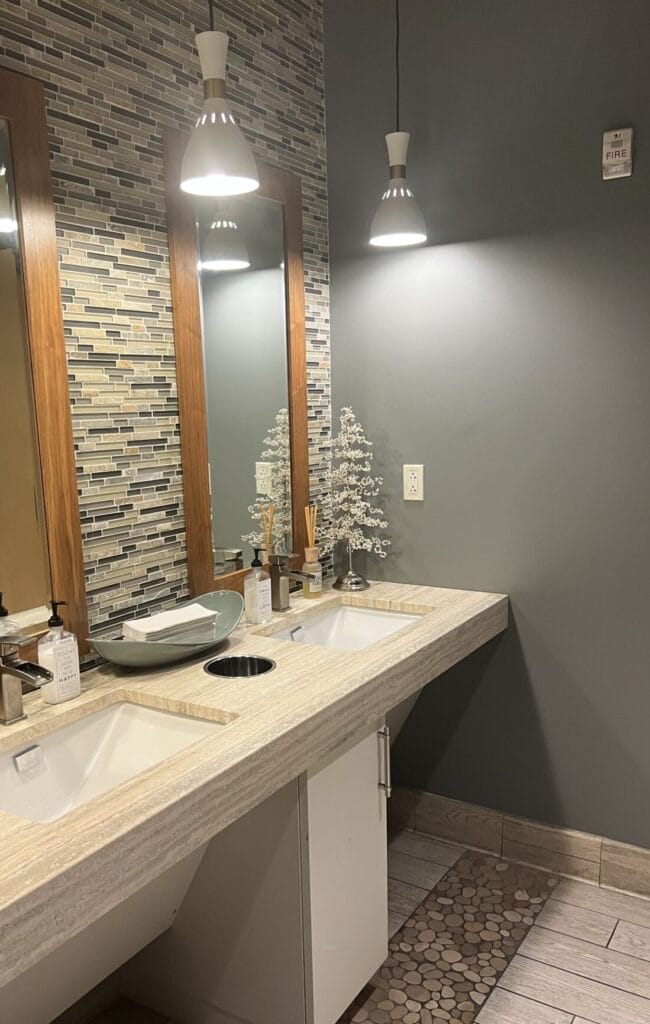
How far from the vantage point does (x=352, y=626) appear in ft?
8.09

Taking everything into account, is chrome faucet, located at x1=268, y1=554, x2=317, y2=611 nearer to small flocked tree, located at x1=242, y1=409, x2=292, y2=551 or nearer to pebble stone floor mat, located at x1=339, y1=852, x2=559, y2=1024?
small flocked tree, located at x1=242, y1=409, x2=292, y2=551

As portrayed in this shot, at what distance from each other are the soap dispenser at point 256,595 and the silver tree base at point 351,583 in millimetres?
425

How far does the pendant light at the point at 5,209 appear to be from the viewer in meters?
1.63

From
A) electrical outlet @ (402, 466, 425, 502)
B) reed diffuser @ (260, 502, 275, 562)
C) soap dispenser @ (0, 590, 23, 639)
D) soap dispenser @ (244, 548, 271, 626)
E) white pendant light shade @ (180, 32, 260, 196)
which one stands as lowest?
soap dispenser @ (244, 548, 271, 626)

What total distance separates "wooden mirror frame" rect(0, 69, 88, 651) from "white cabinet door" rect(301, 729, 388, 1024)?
67cm

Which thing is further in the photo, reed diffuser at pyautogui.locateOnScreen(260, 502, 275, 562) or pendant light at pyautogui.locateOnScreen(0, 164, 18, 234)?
reed diffuser at pyautogui.locateOnScreen(260, 502, 275, 562)

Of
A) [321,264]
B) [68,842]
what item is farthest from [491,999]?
[321,264]

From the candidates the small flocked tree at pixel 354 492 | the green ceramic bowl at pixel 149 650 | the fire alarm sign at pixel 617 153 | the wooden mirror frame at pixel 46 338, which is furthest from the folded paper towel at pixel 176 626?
the fire alarm sign at pixel 617 153

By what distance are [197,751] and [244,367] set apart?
1232 mm

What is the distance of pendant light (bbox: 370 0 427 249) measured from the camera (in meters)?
2.20

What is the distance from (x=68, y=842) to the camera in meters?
1.15

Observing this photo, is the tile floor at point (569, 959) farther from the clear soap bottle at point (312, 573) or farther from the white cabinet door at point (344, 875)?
the clear soap bottle at point (312, 573)

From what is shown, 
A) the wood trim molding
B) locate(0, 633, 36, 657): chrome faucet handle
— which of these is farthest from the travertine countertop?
the wood trim molding

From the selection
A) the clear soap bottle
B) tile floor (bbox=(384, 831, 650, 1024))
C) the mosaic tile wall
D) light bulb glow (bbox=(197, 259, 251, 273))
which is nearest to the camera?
the mosaic tile wall
